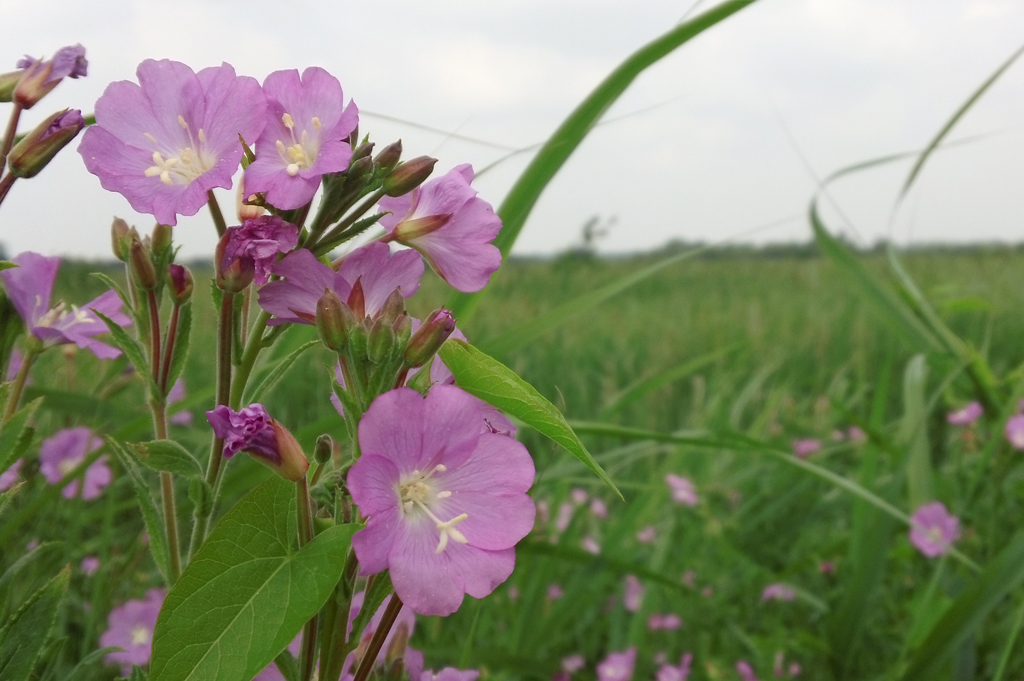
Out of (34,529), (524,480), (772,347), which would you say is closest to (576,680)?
(34,529)

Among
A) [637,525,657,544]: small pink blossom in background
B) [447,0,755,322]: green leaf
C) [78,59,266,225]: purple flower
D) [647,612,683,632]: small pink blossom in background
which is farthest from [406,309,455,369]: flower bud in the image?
[637,525,657,544]: small pink blossom in background

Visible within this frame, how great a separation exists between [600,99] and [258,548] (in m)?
0.68

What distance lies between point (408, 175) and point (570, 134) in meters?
0.48

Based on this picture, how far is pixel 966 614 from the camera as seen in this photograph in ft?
4.05

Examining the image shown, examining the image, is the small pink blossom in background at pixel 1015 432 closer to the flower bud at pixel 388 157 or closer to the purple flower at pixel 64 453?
the flower bud at pixel 388 157

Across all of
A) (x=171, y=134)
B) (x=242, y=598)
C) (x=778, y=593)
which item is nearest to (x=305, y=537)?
(x=242, y=598)

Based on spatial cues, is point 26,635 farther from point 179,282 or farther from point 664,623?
point 664,623

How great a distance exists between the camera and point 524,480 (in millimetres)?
443

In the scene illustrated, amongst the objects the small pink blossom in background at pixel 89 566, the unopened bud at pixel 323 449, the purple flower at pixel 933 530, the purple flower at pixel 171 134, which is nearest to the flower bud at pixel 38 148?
the purple flower at pixel 171 134

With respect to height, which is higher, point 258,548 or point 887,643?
point 258,548

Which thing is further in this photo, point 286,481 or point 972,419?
point 972,419

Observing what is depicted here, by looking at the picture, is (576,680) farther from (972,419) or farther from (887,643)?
(972,419)

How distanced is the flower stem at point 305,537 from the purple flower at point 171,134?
0.17 meters

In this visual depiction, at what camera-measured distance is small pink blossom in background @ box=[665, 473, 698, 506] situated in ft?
5.99
